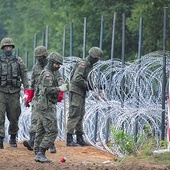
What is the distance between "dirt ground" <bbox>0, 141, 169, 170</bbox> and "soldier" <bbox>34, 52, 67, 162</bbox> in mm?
338

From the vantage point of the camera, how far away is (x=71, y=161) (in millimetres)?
17000

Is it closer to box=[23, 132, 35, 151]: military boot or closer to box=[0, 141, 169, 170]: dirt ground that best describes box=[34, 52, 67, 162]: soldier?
box=[0, 141, 169, 170]: dirt ground

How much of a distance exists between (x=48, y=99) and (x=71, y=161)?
1.21m

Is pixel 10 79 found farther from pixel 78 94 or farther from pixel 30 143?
pixel 78 94

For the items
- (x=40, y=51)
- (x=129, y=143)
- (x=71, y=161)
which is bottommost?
(x=71, y=161)

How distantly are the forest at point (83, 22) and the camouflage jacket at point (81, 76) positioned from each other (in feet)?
5.98

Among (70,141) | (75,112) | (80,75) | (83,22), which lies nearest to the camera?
(80,75)

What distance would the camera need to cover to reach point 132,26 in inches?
1094

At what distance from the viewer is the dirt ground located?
15.0 m

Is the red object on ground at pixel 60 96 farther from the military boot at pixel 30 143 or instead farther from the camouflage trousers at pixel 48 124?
the military boot at pixel 30 143

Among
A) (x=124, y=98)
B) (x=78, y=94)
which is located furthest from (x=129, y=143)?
(x=78, y=94)

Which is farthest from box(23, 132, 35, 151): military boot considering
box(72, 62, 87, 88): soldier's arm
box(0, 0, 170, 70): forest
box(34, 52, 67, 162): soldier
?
box(0, 0, 170, 70): forest

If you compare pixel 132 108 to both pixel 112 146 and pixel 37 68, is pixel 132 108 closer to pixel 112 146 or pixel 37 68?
pixel 112 146

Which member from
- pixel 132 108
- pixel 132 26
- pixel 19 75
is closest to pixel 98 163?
pixel 132 108
